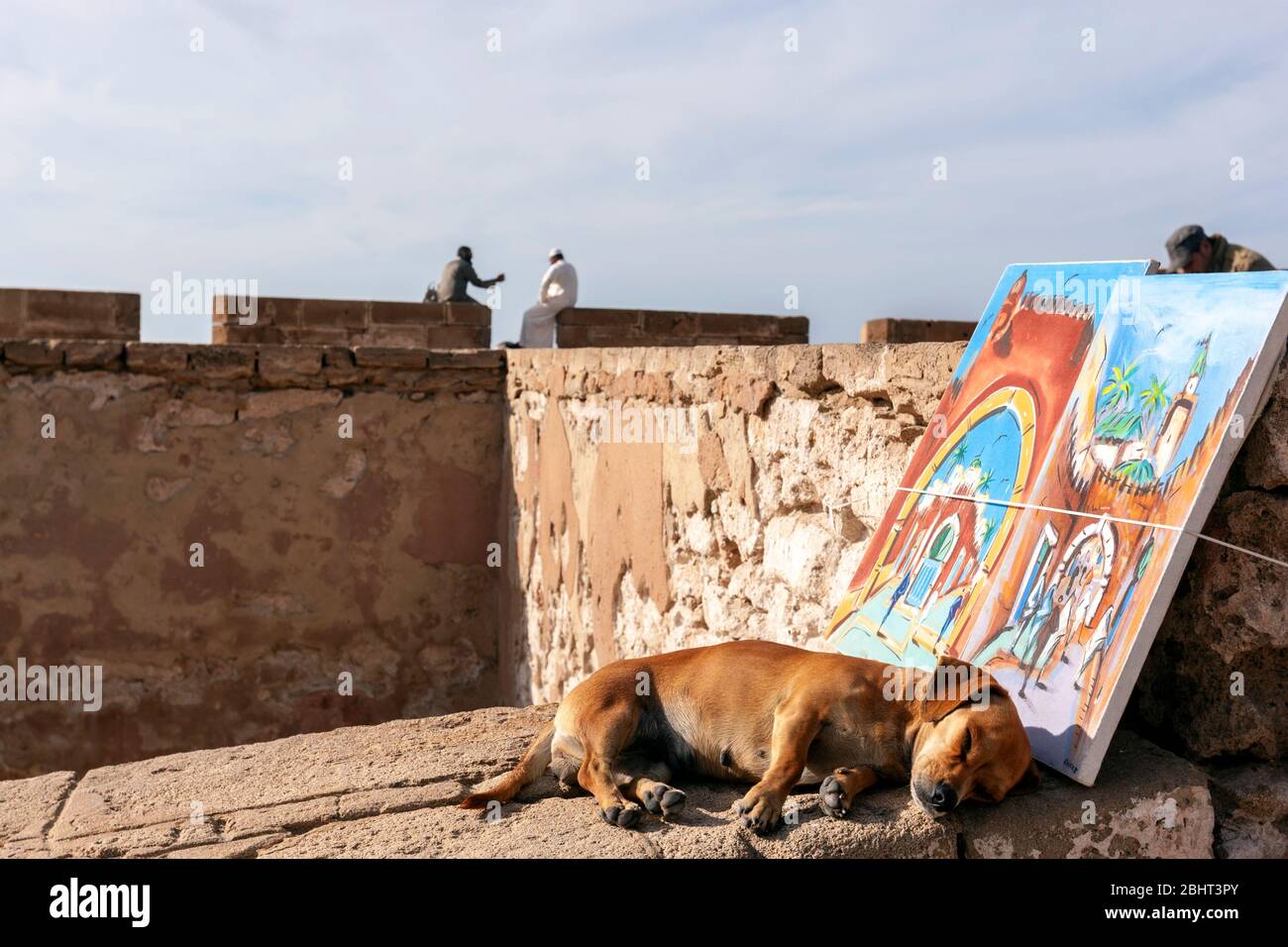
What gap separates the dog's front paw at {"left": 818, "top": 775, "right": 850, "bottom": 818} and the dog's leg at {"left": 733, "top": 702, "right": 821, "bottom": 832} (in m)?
0.07

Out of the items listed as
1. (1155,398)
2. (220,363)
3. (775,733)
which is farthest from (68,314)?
(1155,398)

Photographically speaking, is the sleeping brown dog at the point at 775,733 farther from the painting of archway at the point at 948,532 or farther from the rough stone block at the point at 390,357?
the rough stone block at the point at 390,357

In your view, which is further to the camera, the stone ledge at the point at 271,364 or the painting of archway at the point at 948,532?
the stone ledge at the point at 271,364

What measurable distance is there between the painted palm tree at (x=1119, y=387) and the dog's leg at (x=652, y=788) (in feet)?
4.34

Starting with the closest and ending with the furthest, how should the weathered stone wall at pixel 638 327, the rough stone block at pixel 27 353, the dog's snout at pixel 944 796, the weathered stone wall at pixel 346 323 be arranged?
1. the dog's snout at pixel 944 796
2. the rough stone block at pixel 27 353
3. the weathered stone wall at pixel 346 323
4. the weathered stone wall at pixel 638 327

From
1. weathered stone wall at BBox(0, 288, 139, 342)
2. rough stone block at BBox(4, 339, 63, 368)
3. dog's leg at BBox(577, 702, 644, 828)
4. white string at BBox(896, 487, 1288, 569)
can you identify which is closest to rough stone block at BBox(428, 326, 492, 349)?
weathered stone wall at BBox(0, 288, 139, 342)

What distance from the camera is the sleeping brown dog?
8.47 ft

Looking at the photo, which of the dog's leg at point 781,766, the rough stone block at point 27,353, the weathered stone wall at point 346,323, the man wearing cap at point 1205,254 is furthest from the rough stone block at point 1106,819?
the weathered stone wall at point 346,323

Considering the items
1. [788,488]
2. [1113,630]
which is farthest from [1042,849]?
[788,488]

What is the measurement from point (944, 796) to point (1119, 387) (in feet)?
3.62

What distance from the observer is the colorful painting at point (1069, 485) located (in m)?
2.70

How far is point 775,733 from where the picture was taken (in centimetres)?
276

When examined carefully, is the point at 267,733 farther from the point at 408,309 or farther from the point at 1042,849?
the point at 1042,849

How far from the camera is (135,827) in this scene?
3078 millimetres
